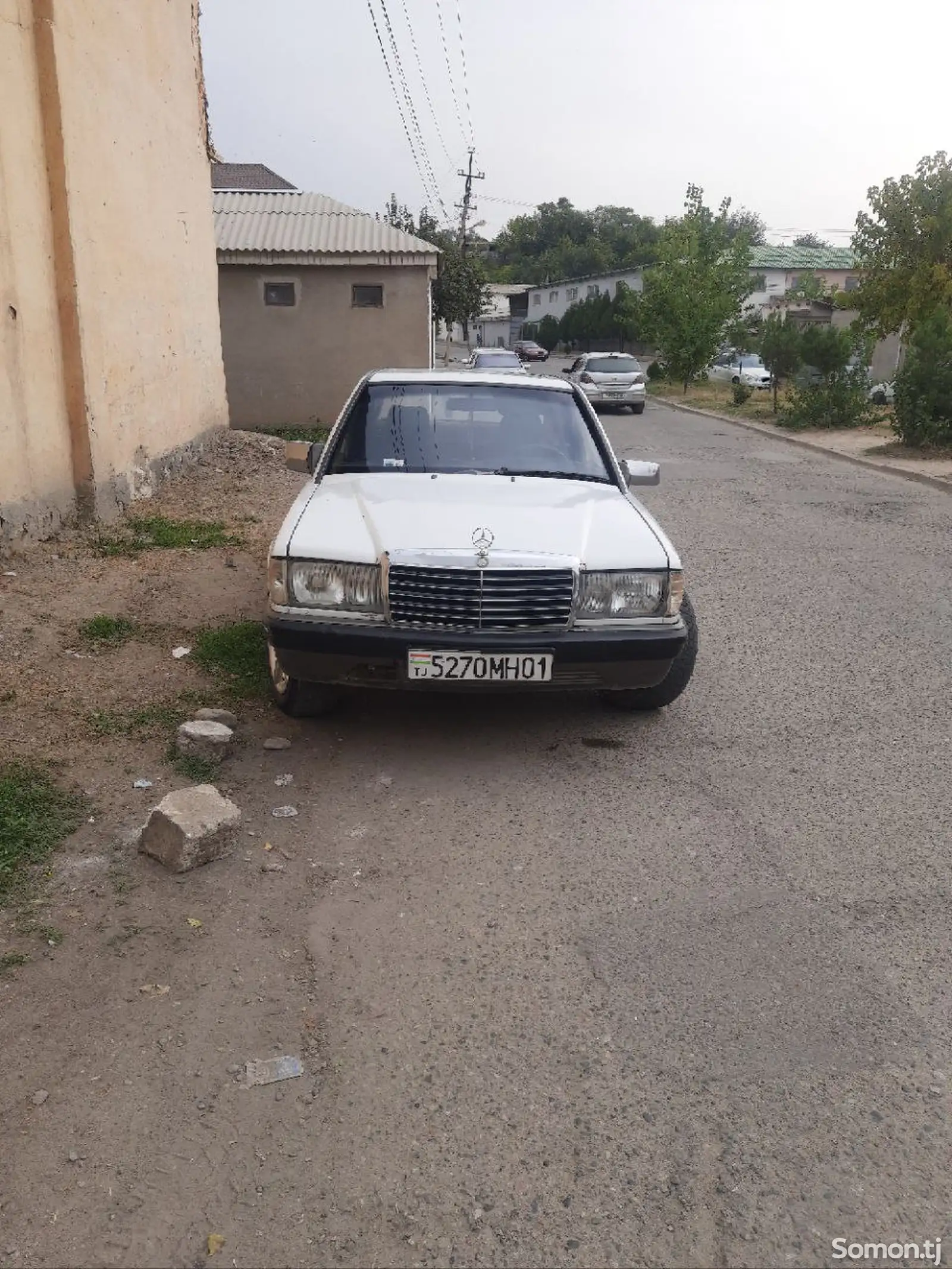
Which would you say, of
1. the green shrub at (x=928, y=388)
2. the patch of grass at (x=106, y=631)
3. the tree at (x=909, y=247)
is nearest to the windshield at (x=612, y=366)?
the tree at (x=909, y=247)

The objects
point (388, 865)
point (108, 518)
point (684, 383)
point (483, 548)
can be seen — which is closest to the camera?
point (388, 865)

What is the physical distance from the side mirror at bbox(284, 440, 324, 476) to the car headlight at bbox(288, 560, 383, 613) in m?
1.49

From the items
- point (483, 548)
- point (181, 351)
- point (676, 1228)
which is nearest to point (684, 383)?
point (181, 351)

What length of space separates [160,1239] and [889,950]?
2196 millimetres

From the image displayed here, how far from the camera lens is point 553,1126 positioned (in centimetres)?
232

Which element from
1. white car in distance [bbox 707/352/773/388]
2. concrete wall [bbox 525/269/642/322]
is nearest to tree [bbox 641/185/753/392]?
white car in distance [bbox 707/352/773/388]

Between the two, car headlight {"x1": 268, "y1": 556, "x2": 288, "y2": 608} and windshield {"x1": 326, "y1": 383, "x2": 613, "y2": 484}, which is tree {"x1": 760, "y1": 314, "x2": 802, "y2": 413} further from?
car headlight {"x1": 268, "y1": 556, "x2": 288, "y2": 608}

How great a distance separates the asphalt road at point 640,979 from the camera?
2.11 meters

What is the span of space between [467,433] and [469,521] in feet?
3.96

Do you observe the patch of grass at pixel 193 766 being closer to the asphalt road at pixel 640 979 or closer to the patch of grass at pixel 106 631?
the asphalt road at pixel 640 979

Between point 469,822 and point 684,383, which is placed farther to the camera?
point 684,383

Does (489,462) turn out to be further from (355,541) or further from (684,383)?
(684,383)

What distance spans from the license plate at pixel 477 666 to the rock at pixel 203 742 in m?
0.91

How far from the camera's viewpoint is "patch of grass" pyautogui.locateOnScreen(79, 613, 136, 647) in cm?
561
